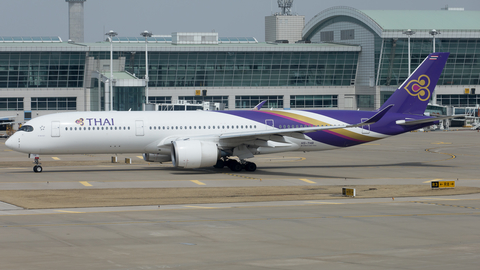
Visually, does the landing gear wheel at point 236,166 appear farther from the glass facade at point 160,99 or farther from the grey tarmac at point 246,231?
the glass facade at point 160,99

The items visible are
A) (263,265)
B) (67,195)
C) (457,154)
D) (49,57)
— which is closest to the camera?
(263,265)

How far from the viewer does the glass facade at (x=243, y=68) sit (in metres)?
105

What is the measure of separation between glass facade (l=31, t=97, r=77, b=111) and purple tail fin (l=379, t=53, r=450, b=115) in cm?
6950

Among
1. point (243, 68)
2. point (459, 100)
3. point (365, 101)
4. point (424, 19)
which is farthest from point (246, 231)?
point (424, 19)

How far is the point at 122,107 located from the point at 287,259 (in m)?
74.6

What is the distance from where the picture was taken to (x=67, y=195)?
2889 cm

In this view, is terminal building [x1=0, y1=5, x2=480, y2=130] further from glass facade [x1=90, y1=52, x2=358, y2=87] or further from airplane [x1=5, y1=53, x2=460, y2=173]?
airplane [x1=5, y1=53, x2=460, y2=173]

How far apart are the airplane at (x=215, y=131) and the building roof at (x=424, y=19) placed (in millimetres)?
69953

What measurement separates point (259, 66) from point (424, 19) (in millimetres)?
31838

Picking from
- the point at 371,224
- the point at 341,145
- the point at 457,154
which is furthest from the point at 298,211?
the point at 457,154

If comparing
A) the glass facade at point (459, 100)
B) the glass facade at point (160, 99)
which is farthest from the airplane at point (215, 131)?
the glass facade at point (459, 100)

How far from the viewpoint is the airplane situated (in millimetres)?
37625

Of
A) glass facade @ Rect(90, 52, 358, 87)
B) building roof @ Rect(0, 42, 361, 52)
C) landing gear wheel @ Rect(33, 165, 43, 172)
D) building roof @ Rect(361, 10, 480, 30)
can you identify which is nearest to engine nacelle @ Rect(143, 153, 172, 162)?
landing gear wheel @ Rect(33, 165, 43, 172)

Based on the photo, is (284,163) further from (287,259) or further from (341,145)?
(287,259)
